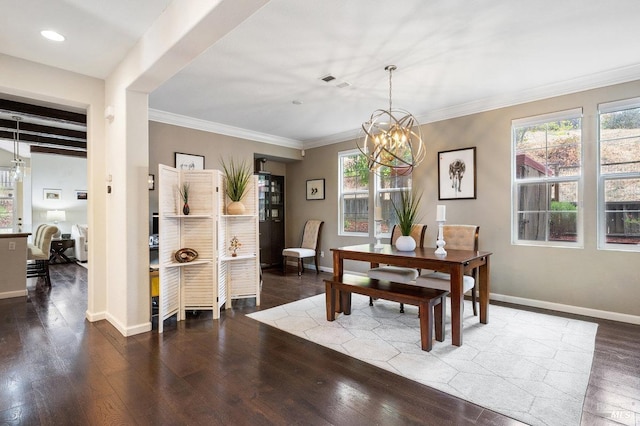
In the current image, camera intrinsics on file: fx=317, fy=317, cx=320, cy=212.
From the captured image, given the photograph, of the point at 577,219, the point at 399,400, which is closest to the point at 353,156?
the point at 577,219

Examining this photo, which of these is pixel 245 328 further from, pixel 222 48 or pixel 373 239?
pixel 373 239

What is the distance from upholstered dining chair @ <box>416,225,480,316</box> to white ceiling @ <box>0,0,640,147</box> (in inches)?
66.9

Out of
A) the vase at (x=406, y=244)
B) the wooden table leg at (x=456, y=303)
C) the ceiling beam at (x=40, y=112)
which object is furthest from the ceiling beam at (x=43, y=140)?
the wooden table leg at (x=456, y=303)

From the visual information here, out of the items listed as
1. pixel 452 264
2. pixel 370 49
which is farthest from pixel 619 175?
pixel 370 49

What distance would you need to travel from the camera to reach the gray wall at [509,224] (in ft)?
11.2

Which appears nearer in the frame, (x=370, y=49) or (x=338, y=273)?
(x=370, y=49)

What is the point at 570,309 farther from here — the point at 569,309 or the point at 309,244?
the point at 309,244

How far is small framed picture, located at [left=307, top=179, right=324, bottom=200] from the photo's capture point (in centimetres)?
638

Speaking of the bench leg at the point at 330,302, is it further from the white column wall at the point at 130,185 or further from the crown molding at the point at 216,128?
the crown molding at the point at 216,128

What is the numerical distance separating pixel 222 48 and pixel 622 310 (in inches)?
189

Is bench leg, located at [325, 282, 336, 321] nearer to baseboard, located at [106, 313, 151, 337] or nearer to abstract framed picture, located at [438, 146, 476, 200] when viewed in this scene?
baseboard, located at [106, 313, 151, 337]

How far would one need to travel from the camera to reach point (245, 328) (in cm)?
318

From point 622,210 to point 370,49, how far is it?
3.19 m

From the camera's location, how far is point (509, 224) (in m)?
4.10
